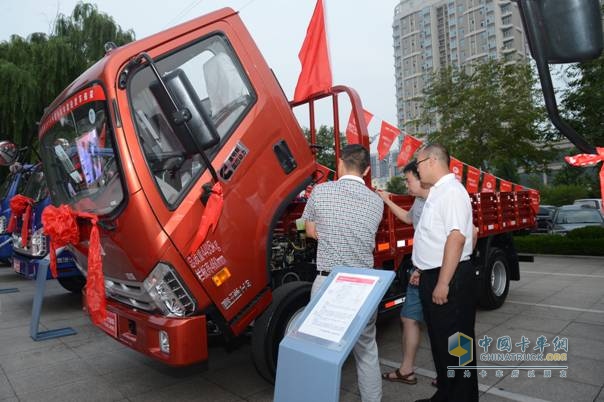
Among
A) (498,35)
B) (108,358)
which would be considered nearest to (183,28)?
(108,358)

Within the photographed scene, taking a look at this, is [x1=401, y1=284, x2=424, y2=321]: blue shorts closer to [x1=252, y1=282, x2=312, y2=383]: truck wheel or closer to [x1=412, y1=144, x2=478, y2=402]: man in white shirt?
[x1=412, y1=144, x2=478, y2=402]: man in white shirt

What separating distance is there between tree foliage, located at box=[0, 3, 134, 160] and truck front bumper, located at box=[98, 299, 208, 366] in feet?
35.5

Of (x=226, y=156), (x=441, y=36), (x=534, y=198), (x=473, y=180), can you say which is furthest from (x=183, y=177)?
(x=441, y=36)

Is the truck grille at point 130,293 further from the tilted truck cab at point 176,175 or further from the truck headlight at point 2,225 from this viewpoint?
the truck headlight at point 2,225

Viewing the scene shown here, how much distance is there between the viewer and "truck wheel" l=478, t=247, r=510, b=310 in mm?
5641

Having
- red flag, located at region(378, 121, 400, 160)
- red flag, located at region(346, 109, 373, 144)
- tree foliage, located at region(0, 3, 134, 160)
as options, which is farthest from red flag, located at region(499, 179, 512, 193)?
tree foliage, located at region(0, 3, 134, 160)

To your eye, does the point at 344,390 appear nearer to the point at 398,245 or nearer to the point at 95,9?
the point at 398,245

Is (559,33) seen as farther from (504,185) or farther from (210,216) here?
(504,185)

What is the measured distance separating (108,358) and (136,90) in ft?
9.27

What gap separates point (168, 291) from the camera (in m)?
2.90

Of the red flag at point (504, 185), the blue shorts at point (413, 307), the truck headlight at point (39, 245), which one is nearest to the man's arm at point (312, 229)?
the blue shorts at point (413, 307)

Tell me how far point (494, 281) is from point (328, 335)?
4.67m

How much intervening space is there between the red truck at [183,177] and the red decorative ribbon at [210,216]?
0.06ft

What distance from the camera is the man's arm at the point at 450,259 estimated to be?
8.61ft
